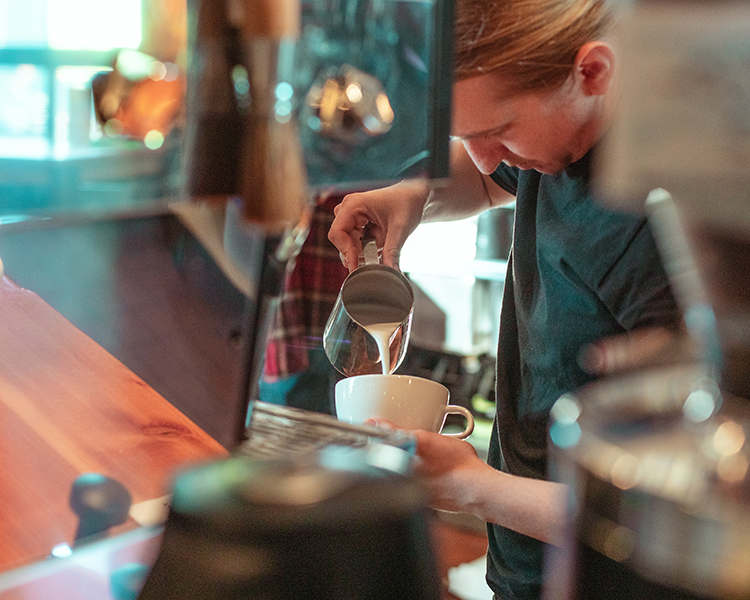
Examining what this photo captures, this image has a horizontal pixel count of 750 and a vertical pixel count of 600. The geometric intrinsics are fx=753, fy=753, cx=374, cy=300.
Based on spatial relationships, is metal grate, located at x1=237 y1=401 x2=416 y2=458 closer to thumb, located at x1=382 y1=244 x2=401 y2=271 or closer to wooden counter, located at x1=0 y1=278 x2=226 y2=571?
wooden counter, located at x1=0 y1=278 x2=226 y2=571

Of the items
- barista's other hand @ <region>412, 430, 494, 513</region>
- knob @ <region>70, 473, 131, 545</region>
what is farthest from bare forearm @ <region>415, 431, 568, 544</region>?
→ knob @ <region>70, 473, 131, 545</region>

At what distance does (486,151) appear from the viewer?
82 cm

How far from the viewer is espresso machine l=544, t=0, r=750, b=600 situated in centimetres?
26

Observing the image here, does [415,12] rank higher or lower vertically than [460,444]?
higher

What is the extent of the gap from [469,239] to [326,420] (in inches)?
64.6

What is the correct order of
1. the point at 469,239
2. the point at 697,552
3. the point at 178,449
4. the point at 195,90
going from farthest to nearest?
1. the point at 469,239
2. the point at 178,449
3. the point at 195,90
4. the point at 697,552

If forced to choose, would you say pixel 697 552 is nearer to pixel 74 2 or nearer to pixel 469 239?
pixel 74 2

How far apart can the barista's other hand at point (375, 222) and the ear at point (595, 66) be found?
0.72 ft

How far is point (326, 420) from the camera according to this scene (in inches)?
24.2

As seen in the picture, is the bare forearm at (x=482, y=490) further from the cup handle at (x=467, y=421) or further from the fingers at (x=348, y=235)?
the fingers at (x=348, y=235)

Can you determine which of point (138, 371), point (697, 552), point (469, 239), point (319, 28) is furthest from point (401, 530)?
point (469, 239)

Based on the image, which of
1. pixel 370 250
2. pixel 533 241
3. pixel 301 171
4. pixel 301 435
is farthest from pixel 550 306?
pixel 301 171

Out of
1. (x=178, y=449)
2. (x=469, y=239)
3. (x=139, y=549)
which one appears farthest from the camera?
(x=469, y=239)

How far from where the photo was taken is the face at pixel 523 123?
0.74 meters
